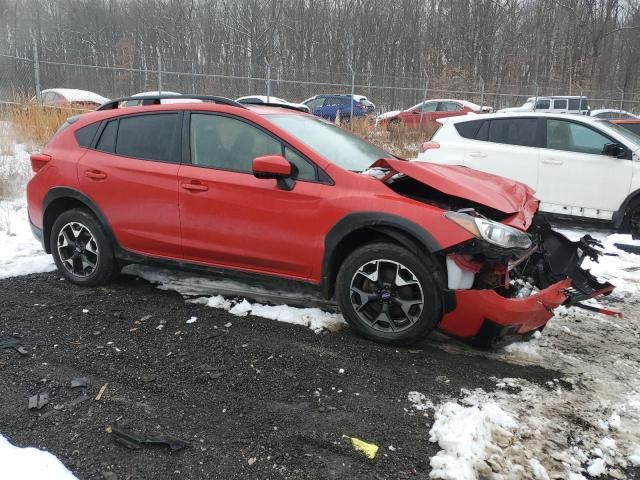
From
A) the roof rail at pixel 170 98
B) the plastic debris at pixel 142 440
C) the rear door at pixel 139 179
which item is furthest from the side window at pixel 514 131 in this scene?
the plastic debris at pixel 142 440

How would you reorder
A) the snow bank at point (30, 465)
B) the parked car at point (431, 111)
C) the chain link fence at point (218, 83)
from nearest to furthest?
the snow bank at point (30, 465) → the chain link fence at point (218, 83) → the parked car at point (431, 111)

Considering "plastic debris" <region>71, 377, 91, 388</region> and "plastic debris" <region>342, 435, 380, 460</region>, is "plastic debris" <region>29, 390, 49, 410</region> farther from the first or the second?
"plastic debris" <region>342, 435, 380, 460</region>

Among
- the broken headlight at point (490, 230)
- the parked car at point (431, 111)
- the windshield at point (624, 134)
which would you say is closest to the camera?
the broken headlight at point (490, 230)

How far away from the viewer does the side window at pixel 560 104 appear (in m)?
20.4

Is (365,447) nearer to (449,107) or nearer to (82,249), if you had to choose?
(82,249)

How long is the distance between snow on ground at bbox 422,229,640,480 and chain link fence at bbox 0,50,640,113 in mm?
12382

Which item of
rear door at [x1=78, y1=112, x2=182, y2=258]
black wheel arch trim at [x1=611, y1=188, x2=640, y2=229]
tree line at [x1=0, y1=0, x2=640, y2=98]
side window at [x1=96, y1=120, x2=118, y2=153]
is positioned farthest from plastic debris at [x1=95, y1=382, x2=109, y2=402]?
tree line at [x1=0, y1=0, x2=640, y2=98]

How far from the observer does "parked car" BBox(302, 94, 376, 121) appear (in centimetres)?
1734

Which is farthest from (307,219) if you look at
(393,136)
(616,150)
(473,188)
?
(393,136)

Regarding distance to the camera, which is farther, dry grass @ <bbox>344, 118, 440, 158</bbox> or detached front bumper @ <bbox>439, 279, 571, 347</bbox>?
dry grass @ <bbox>344, 118, 440, 158</bbox>

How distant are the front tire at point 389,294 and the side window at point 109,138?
2460 millimetres

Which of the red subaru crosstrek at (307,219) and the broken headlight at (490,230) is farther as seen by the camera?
the red subaru crosstrek at (307,219)

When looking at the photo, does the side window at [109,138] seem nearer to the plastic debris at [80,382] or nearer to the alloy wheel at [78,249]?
the alloy wheel at [78,249]

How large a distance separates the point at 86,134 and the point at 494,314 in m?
3.87
